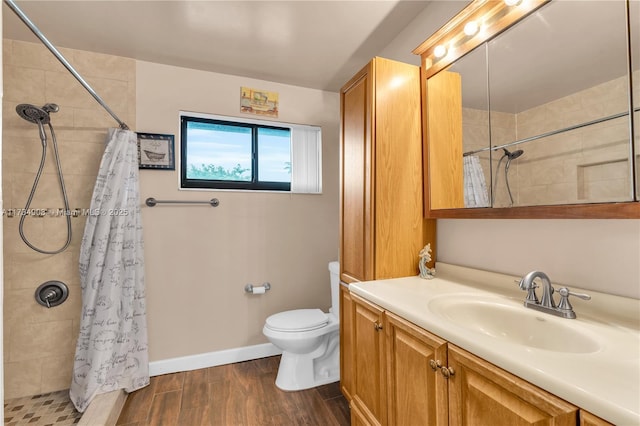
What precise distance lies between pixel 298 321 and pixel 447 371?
128 centimetres

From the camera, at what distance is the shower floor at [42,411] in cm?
164

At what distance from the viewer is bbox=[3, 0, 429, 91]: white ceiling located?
→ 1.63 m

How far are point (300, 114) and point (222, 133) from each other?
28.8 inches

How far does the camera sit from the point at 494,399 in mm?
740

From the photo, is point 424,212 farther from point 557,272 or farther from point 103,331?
point 103,331

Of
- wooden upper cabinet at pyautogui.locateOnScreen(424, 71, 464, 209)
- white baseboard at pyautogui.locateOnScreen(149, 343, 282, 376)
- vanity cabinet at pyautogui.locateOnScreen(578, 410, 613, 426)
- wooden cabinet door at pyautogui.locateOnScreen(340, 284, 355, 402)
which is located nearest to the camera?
vanity cabinet at pyautogui.locateOnScreen(578, 410, 613, 426)

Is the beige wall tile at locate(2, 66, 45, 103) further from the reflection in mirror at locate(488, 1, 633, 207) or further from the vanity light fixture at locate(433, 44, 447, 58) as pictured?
the reflection in mirror at locate(488, 1, 633, 207)

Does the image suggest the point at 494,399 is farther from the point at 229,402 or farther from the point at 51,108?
the point at 51,108

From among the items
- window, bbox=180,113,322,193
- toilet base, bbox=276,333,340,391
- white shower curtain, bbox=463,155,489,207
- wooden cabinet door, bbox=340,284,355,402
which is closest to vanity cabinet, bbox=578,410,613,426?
white shower curtain, bbox=463,155,489,207

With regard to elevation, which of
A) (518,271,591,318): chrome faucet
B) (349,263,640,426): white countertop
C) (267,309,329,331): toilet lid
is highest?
(518,271,591,318): chrome faucet

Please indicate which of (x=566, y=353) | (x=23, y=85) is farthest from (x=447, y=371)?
(x=23, y=85)

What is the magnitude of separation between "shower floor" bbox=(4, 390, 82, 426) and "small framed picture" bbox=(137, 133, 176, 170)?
5.46 feet

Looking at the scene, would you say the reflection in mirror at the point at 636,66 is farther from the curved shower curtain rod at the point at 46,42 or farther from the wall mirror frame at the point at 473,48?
the curved shower curtain rod at the point at 46,42

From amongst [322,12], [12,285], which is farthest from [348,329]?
[12,285]
